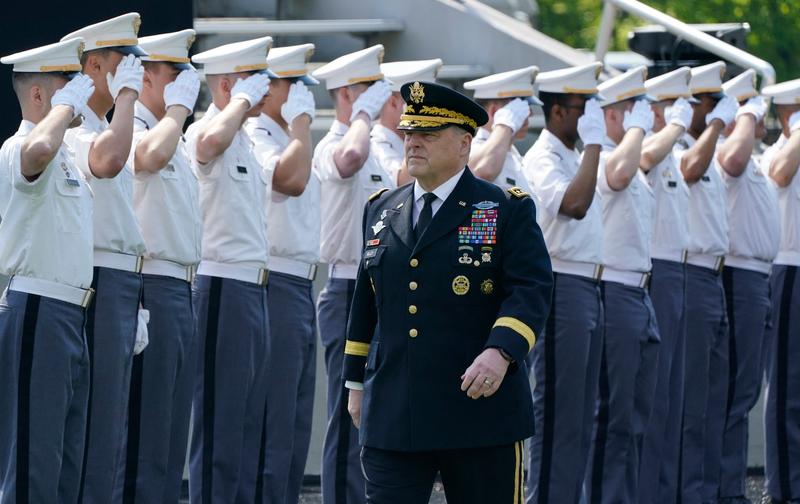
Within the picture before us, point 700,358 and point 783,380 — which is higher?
point 700,358

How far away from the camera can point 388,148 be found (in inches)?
309

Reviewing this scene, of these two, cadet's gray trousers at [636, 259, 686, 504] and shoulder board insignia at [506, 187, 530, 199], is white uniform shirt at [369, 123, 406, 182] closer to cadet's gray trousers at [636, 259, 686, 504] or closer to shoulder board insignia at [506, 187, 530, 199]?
cadet's gray trousers at [636, 259, 686, 504]

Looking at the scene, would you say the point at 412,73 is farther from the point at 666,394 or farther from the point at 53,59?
the point at 53,59

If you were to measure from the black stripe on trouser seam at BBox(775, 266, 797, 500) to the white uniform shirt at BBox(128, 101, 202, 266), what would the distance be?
11.7ft

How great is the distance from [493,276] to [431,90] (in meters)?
0.58

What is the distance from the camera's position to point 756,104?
8969 millimetres

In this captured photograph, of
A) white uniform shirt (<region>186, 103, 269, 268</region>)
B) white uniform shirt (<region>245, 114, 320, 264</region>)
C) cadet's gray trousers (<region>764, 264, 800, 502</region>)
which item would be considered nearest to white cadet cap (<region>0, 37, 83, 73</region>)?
white uniform shirt (<region>186, 103, 269, 268</region>)

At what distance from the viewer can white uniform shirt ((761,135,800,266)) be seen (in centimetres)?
911

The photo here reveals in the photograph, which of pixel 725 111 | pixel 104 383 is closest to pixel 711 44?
pixel 725 111

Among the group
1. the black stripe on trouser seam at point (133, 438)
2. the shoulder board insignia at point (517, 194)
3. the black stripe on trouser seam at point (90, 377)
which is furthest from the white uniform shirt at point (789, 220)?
the black stripe on trouser seam at point (90, 377)

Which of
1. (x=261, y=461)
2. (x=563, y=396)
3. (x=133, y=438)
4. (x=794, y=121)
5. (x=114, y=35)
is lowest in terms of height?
(x=261, y=461)

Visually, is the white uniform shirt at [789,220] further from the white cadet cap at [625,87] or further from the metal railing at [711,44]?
the white cadet cap at [625,87]

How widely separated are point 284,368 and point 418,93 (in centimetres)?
221

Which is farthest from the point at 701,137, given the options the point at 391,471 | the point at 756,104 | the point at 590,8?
the point at 590,8
